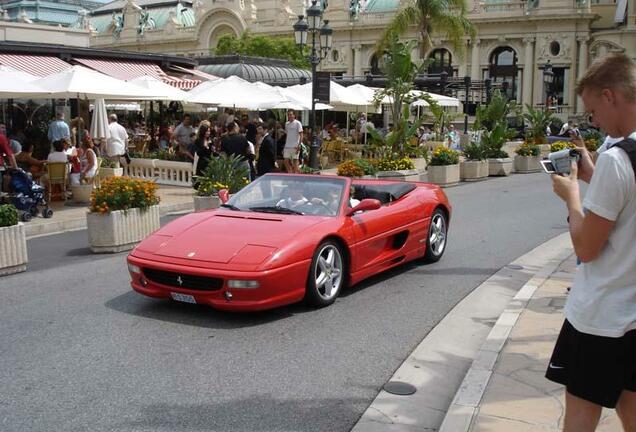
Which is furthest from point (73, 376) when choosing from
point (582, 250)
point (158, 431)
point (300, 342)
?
point (582, 250)

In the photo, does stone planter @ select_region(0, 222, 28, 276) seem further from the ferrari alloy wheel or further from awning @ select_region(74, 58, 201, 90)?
awning @ select_region(74, 58, 201, 90)

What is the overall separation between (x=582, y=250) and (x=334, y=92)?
21.9 m

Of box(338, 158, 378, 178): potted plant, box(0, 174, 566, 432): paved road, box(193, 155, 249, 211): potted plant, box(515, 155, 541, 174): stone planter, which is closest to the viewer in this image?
box(0, 174, 566, 432): paved road

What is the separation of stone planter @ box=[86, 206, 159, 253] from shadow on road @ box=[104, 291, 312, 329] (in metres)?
2.82

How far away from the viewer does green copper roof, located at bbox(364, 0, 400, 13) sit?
6600cm

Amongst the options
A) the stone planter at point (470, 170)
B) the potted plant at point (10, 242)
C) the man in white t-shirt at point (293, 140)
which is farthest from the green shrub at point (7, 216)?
the stone planter at point (470, 170)

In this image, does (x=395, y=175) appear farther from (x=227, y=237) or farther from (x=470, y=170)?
(x=227, y=237)

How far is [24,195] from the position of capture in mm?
12570

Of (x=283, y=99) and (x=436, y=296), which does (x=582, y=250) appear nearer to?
(x=436, y=296)

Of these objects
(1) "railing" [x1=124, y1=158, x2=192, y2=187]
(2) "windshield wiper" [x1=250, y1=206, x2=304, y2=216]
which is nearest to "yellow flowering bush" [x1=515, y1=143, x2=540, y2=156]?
(1) "railing" [x1=124, y1=158, x2=192, y2=187]

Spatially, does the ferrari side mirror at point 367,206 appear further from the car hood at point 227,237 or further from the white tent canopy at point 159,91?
the white tent canopy at point 159,91

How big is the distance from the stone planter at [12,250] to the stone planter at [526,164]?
19109mm

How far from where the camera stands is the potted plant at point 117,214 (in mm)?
9891

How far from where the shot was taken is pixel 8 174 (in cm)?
1270
